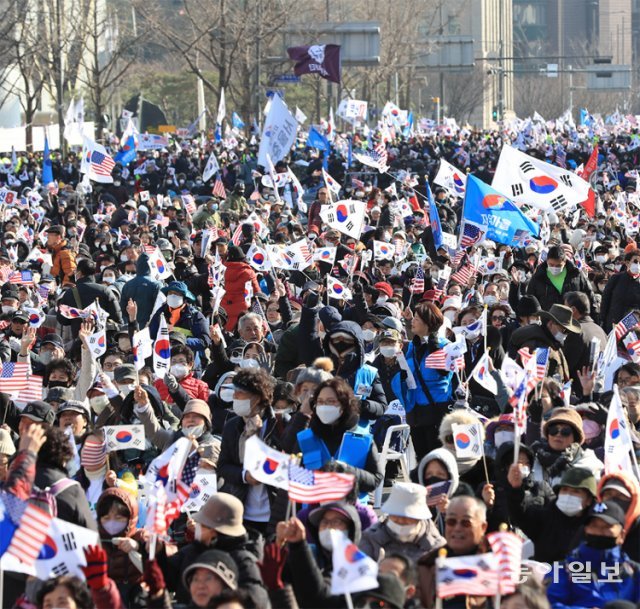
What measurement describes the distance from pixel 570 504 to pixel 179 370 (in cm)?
430

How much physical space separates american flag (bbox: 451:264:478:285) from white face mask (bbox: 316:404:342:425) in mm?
7585

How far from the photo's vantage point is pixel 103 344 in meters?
12.0

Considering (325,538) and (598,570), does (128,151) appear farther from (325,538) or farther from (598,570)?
(598,570)

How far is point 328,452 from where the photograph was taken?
Answer: 27.5 ft

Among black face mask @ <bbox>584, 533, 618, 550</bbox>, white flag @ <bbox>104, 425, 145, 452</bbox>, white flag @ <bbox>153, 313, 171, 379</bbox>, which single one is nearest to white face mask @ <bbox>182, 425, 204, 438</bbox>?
white flag @ <bbox>104, 425, 145, 452</bbox>

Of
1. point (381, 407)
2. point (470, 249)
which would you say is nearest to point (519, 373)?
point (381, 407)

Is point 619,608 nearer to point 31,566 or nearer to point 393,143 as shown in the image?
point 31,566

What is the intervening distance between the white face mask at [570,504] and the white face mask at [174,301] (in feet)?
22.5

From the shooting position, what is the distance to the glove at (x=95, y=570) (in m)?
6.54

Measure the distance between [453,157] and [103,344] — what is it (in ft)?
96.7

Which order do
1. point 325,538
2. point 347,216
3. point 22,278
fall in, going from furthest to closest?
1. point 347,216
2. point 22,278
3. point 325,538

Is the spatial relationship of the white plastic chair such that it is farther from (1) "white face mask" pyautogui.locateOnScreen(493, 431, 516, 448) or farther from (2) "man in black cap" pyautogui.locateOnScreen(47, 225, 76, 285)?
(2) "man in black cap" pyautogui.locateOnScreen(47, 225, 76, 285)

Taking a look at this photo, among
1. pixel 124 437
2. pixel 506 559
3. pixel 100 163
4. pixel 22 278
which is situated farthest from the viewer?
pixel 100 163

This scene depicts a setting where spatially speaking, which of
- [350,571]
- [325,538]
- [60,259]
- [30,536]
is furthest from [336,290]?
[350,571]
